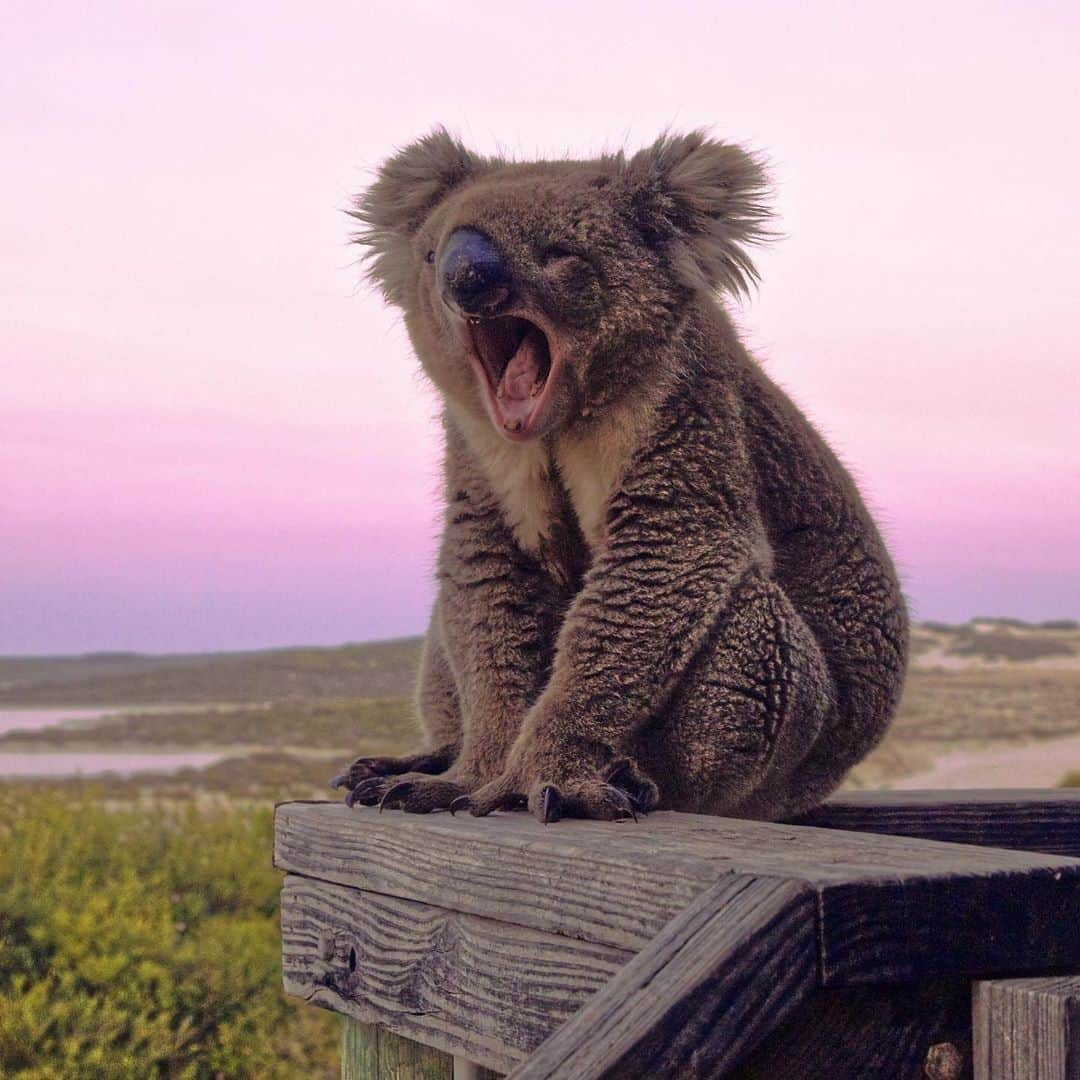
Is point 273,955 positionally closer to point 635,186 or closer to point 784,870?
point 635,186

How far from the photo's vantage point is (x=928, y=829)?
280cm

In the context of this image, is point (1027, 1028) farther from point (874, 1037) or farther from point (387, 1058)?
point (387, 1058)

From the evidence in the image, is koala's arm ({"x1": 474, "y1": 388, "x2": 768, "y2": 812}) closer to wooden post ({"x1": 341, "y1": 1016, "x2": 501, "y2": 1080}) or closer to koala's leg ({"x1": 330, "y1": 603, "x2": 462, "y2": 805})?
wooden post ({"x1": 341, "y1": 1016, "x2": 501, "y2": 1080})

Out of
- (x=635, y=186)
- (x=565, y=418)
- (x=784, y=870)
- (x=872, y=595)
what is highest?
(x=635, y=186)

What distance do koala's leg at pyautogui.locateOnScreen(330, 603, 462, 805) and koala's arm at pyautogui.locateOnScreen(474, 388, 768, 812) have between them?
507 mm

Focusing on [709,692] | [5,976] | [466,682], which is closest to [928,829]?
[709,692]

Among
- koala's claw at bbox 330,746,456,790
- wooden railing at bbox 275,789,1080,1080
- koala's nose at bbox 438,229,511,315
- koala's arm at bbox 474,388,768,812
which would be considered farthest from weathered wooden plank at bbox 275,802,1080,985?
koala's nose at bbox 438,229,511,315

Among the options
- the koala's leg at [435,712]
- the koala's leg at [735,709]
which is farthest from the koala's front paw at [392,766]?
the koala's leg at [735,709]

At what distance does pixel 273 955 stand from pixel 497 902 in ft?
15.0

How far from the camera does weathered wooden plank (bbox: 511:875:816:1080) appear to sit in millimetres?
1311

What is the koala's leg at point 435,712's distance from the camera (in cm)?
297

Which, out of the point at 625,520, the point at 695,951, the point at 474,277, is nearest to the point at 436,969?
the point at 695,951

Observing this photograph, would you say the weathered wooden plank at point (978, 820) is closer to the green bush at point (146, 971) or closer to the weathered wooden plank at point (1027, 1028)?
the weathered wooden plank at point (1027, 1028)

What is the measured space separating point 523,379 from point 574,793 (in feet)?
2.64
